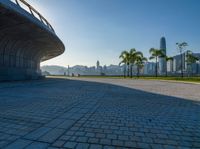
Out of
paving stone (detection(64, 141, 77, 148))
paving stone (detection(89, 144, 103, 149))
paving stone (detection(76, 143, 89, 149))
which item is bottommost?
paving stone (detection(89, 144, 103, 149))

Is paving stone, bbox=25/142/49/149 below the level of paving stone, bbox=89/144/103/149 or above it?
above

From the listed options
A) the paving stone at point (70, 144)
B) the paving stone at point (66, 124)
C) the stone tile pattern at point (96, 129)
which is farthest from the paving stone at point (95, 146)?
the paving stone at point (66, 124)

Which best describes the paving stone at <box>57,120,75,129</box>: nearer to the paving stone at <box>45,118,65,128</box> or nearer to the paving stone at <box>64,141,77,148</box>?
the paving stone at <box>45,118,65,128</box>

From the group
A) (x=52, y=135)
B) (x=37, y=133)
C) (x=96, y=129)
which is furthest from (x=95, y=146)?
(x=37, y=133)

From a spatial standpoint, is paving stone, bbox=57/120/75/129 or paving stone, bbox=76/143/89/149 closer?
paving stone, bbox=76/143/89/149

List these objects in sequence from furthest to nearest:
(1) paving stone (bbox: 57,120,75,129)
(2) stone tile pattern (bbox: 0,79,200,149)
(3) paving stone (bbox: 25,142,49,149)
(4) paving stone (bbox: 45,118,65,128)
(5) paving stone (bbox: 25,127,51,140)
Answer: (4) paving stone (bbox: 45,118,65,128) → (1) paving stone (bbox: 57,120,75,129) → (5) paving stone (bbox: 25,127,51,140) → (2) stone tile pattern (bbox: 0,79,200,149) → (3) paving stone (bbox: 25,142,49,149)

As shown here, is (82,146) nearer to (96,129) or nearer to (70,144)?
(70,144)

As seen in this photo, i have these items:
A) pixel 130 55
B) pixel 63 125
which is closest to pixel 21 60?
pixel 63 125

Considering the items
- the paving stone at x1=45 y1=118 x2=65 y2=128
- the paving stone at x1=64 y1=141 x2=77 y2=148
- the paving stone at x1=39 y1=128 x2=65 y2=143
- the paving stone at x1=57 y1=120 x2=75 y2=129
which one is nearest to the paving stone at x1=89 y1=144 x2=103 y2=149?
the paving stone at x1=64 y1=141 x2=77 y2=148

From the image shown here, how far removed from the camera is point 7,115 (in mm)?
6688

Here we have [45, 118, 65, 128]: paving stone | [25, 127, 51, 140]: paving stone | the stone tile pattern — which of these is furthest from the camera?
[45, 118, 65, 128]: paving stone

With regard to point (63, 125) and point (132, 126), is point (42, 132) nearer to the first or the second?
point (63, 125)

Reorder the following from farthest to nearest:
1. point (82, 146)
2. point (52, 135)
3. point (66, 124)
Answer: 1. point (66, 124)
2. point (52, 135)
3. point (82, 146)

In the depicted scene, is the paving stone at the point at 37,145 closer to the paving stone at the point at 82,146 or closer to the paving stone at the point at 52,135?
the paving stone at the point at 52,135
